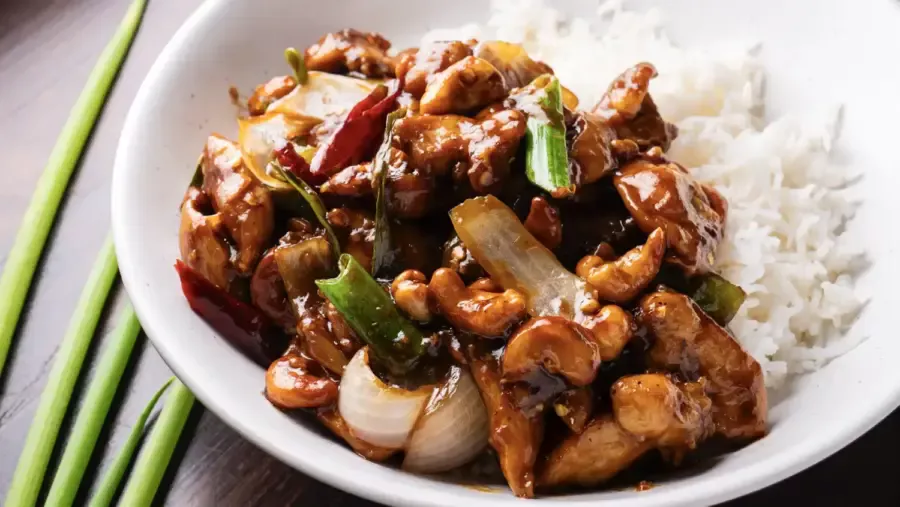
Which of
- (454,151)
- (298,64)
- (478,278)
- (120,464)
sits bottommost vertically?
(120,464)

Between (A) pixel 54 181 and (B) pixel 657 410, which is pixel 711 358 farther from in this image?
(A) pixel 54 181

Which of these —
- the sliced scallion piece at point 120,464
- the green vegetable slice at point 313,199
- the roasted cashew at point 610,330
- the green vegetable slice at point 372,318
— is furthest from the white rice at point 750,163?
the sliced scallion piece at point 120,464

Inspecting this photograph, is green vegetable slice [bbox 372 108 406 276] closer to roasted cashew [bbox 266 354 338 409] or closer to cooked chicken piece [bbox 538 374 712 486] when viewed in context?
roasted cashew [bbox 266 354 338 409]

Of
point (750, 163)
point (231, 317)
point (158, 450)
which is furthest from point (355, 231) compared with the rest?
point (750, 163)

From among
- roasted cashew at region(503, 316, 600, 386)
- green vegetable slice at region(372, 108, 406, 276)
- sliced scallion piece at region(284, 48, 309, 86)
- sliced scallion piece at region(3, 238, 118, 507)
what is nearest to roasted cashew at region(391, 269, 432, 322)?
green vegetable slice at region(372, 108, 406, 276)

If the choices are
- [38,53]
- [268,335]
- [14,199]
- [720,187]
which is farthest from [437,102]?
[38,53]
